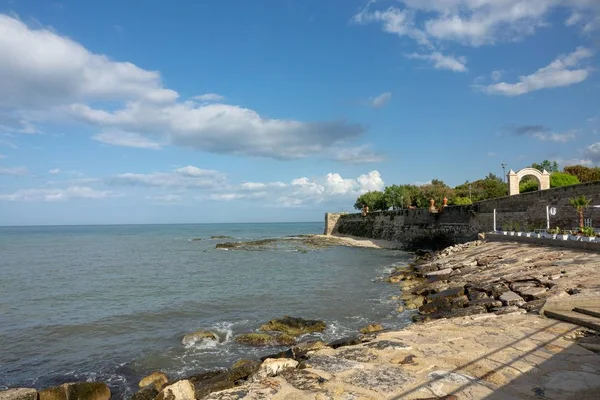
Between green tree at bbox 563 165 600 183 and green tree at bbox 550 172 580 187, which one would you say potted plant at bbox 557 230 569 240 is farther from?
green tree at bbox 563 165 600 183

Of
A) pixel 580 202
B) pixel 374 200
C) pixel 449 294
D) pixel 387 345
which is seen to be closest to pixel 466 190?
pixel 374 200

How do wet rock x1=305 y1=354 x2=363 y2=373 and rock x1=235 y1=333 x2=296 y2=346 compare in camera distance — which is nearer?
wet rock x1=305 y1=354 x2=363 y2=373

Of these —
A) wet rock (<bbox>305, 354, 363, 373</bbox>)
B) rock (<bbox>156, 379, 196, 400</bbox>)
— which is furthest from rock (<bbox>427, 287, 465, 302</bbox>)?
rock (<bbox>156, 379, 196, 400</bbox>)

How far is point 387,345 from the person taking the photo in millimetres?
7266

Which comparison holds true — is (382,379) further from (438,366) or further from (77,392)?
(77,392)

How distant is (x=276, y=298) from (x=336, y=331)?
6270mm

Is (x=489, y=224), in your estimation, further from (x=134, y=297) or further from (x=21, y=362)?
(x=21, y=362)

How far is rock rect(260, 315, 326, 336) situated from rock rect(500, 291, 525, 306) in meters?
5.15

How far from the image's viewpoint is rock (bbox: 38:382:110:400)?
24.0 feet

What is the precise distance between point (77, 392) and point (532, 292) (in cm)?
1105

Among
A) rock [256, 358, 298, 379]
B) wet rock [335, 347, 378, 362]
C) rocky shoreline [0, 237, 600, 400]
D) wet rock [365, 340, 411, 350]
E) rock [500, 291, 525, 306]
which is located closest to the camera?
rocky shoreline [0, 237, 600, 400]

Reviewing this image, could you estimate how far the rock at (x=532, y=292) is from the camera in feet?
34.7

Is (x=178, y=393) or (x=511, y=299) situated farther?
(x=511, y=299)

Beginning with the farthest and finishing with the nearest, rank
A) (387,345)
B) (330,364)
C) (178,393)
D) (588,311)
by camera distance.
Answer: (588,311), (387,345), (330,364), (178,393)
